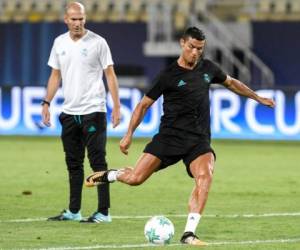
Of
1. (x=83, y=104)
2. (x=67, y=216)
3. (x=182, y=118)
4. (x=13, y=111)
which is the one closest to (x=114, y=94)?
(x=83, y=104)

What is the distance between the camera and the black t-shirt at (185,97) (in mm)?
10586

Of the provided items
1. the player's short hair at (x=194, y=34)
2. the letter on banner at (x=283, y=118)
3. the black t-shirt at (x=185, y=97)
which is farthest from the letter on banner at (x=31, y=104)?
the player's short hair at (x=194, y=34)

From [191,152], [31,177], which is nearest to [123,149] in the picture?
[191,152]

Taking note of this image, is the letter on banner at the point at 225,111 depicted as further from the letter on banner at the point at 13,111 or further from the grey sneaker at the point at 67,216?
the grey sneaker at the point at 67,216

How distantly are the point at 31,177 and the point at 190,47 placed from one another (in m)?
7.50

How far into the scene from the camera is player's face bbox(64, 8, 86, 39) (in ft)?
38.7

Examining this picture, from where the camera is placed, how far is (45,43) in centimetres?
3222

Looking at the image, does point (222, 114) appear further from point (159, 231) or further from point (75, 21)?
point (159, 231)

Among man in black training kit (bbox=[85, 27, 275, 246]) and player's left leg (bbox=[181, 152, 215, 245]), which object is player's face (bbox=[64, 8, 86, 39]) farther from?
player's left leg (bbox=[181, 152, 215, 245])

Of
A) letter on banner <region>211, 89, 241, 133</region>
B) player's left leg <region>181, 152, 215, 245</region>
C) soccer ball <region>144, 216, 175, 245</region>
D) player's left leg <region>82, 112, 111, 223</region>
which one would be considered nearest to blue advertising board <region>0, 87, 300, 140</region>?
letter on banner <region>211, 89, 241, 133</region>

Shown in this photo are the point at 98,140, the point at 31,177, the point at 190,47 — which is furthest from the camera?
the point at 31,177

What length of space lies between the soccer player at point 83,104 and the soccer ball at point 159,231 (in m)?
2.03

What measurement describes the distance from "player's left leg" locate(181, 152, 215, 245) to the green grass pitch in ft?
0.51

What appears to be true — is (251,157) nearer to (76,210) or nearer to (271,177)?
(271,177)
